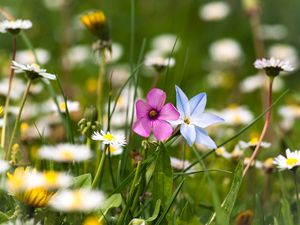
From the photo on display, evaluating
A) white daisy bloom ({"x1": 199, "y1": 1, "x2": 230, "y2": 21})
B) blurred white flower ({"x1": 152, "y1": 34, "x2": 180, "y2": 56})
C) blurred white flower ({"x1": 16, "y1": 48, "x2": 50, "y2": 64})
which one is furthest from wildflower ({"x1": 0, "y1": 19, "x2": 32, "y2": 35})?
white daisy bloom ({"x1": 199, "y1": 1, "x2": 230, "y2": 21})

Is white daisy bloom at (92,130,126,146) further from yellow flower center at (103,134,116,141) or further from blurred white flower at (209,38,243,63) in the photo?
blurred white flower at (209,38,243,63)

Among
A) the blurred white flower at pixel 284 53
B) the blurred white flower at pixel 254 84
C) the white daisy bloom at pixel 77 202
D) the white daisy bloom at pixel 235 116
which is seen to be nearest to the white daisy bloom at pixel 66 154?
the white daisy bloom at pixel 77 202

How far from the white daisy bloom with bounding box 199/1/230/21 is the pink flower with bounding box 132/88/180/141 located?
2.53 meters

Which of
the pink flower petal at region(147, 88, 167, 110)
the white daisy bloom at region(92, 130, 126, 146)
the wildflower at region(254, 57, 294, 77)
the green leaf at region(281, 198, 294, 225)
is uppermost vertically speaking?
the wildflower at region(254, 57, 294, 77)

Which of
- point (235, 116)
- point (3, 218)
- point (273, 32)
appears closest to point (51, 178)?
point (3, 218)

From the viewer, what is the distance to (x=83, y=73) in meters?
3.43

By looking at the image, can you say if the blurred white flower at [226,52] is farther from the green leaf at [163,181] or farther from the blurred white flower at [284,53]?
the green leaf at [163,181]

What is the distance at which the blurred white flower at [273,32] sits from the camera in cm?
374

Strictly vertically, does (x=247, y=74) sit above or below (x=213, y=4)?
below

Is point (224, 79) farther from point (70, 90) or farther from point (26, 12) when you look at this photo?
point (26, 12)

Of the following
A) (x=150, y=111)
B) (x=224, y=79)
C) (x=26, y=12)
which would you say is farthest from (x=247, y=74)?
(x=150, y=111)

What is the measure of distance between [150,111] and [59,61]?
196 centimetres

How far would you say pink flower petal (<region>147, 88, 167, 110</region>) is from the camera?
1.32 metres

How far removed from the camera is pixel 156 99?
1.32 metres
